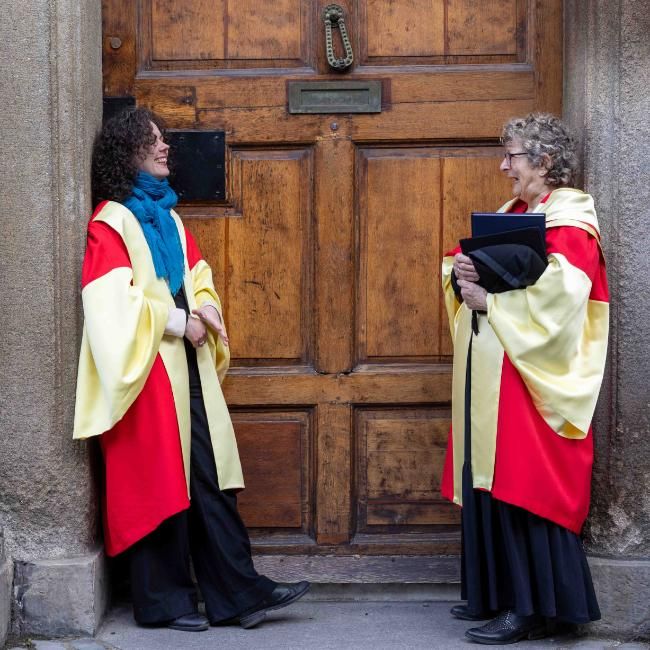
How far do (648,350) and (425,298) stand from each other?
0.84m

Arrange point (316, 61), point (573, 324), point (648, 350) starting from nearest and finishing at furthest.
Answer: point (573, 324) < point (648, 350) < point (316, 61)

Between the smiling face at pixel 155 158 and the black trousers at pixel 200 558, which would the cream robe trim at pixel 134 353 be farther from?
the smiling face at pixel 155 158

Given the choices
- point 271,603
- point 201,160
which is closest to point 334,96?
point 201,160

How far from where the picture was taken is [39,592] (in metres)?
4.32

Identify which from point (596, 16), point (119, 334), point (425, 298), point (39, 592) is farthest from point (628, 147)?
point (39, 592)

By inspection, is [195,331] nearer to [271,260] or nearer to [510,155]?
[271,260]

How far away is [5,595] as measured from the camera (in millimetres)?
4242

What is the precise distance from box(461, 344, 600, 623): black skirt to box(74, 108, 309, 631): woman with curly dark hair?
24.8 inches

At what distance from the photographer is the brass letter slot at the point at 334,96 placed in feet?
15.3

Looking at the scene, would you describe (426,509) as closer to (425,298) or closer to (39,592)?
(425,298)

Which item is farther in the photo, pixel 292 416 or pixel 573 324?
pixel 292 416

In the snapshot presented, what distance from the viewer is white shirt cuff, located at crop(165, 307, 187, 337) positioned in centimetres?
429

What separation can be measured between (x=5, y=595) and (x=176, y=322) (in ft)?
3.46

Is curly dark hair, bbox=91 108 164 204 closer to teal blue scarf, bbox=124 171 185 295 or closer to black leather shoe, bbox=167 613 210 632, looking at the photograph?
teal blue scarf, bbox=124 171 185 295
